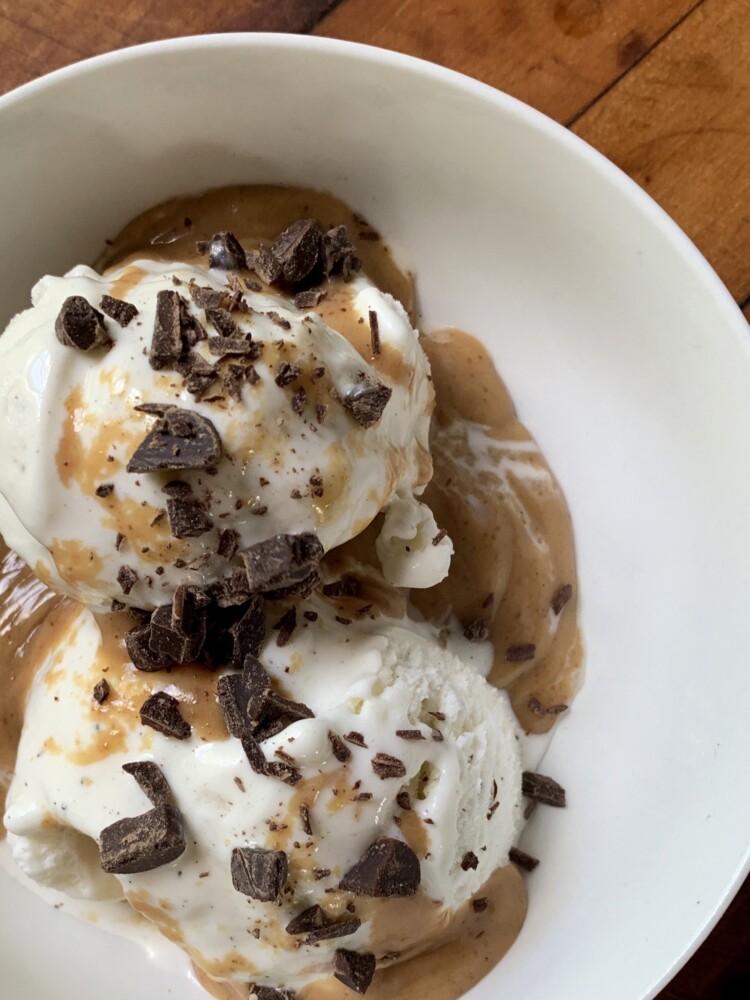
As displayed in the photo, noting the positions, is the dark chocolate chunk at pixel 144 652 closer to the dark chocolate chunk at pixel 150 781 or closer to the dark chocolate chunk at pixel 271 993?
the dark chocolate chunk at pixel 150 781

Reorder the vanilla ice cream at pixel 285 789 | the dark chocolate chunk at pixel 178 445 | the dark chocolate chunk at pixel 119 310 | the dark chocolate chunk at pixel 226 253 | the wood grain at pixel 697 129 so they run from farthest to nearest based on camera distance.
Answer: the wood grain at pixel 697 129 < the dark chocolate chunk at pixel 226 253 < the vanilla ice cream at pixel 285 789 < the dark chocolate chunk at pixel 119 310 < the dark chocolate chunk at pixel 178 445

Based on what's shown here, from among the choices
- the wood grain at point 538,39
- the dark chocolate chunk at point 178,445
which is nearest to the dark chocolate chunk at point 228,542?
the dark chocolate chunk at point 178,445

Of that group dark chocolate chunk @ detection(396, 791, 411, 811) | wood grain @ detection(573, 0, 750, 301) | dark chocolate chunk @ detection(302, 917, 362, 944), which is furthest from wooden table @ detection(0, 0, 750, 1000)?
dark chocolate chunk @ detection(302, 917, 362, 944)

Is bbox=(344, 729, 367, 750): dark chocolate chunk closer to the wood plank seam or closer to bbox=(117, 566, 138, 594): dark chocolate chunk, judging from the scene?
bbox=(117, 566, 138, 594): dark chocolate chunk

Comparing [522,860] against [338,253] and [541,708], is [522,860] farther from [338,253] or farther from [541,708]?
[338,253]

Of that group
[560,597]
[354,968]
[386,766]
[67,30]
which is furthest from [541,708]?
[67,30]

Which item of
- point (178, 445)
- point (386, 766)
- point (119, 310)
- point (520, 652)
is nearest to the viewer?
point (178, 445)
